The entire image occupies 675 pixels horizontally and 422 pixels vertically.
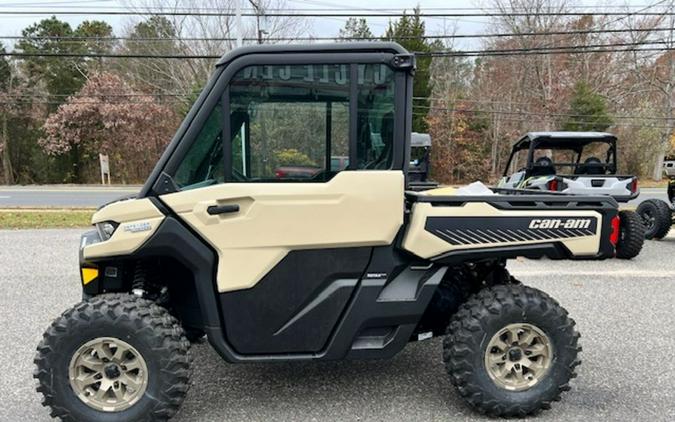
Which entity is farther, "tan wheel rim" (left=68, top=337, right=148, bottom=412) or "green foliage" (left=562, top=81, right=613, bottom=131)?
"green foliage" (left=562, top=81, right=613, bottom=131)

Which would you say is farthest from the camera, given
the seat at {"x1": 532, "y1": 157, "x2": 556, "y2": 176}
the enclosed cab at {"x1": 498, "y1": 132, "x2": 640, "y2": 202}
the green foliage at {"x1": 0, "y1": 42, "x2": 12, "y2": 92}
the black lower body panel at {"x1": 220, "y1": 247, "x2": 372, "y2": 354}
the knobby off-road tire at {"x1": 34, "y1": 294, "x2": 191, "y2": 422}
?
the green foliage at {"x1": 0, "y1": 42, "x2": 12, "y2": 92}

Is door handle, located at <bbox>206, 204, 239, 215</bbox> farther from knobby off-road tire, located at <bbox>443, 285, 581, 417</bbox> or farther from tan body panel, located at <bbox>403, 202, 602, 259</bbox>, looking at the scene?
knobby off-road tire, located at <bbox>443, 285, 581, 417</bbox>

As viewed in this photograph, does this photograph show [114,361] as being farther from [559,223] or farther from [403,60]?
[559,223]

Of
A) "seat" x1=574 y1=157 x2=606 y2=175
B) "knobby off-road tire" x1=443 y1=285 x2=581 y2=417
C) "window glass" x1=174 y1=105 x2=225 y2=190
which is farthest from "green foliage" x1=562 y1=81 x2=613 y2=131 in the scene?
"window glass" x1=174 y1=105 x2=225 y2=190

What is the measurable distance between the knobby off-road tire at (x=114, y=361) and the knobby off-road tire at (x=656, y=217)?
335 inches

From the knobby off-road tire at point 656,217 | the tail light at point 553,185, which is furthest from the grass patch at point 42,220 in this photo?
the knobby off-road tire at point 656,217

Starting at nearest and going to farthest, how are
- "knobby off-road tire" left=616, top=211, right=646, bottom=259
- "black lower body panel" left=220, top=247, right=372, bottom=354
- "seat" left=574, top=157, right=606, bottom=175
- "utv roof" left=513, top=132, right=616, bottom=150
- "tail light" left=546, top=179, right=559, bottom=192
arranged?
1. "black lower body panel" left=220, top=247, right=372, bottom=354
2. "knobby off-road tire" left=616, top=211, right=646, bottom=259
3. "tail light" left=546, top=179, right=559, bottom=192
4. "utv roof" left=513, top=132, right=616, bottom=150
5. "seat" left=574, top=157, right=606, bottom=175

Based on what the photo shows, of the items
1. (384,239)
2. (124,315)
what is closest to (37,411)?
(124,315)

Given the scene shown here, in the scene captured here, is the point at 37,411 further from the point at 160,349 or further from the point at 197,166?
the point at 197,166

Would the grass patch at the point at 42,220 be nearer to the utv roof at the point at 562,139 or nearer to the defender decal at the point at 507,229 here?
the utv roof at the point at 562,139

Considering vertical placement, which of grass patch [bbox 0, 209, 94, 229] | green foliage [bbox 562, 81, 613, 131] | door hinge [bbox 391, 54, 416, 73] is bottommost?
grass patch [bbox 0, 209, 94, 229]

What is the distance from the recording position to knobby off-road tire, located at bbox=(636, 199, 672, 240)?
7973mm

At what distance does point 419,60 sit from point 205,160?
22902 millimetres

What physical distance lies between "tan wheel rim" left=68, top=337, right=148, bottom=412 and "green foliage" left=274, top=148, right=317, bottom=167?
130 centimetres
